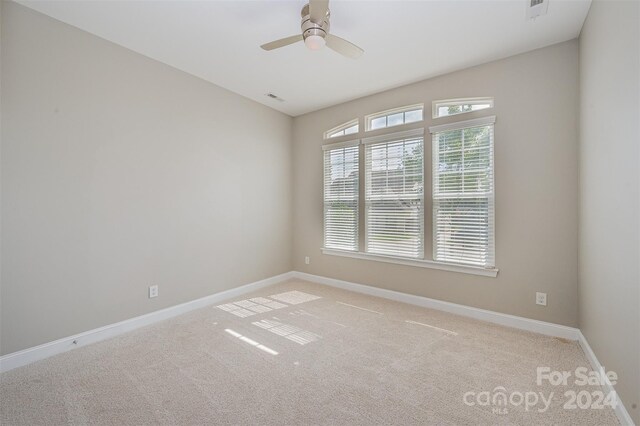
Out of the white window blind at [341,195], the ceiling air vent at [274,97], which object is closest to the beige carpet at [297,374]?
the white window blind at [341,195]

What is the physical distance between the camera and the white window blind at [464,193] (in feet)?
10.2

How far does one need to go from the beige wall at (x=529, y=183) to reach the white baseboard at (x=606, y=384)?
0.90 ft

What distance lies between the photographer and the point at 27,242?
2.27 meters

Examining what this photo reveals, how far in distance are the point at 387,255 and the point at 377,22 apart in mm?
2722

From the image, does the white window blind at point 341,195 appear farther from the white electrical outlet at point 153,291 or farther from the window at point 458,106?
the white electrical outlet at point 153,291

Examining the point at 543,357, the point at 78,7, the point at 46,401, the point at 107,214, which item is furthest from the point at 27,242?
the point at 543,357

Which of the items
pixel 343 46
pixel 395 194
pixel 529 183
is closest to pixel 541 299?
pixel 529 183

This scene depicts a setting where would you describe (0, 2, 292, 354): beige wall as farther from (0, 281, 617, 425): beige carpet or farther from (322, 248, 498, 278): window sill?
(322, 248, 498, 278): window sill

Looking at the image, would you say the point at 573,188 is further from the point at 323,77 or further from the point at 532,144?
the point at 323,77

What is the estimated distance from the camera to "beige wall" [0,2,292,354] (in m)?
2.23

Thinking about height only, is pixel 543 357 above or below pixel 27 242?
below

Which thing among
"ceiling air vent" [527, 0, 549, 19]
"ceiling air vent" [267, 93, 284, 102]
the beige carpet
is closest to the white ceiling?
"ceiling air vent" [527, 0, 549, 19]

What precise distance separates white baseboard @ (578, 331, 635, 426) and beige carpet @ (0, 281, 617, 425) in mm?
58

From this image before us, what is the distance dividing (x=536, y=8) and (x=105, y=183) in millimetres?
4083
